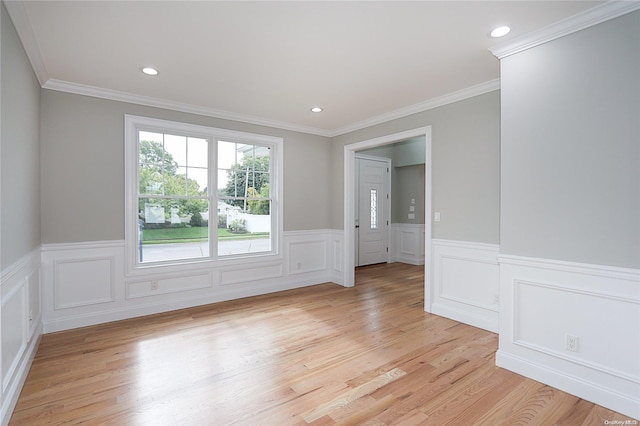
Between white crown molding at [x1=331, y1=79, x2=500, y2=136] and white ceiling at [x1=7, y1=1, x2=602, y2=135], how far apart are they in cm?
5

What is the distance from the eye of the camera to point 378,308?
4.08m

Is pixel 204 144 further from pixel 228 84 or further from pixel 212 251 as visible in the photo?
pixel 212 251

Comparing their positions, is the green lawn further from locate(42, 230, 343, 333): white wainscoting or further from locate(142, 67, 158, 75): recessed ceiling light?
locate(142, 67, 158, 75): recessed ceiling light

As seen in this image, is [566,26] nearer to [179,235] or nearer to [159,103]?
[159,103]

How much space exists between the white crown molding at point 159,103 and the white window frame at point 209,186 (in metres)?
0.19

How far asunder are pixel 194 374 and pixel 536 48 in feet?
12.2

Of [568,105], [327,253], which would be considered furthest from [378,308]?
[568,105]

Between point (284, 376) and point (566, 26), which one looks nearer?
point (566, 26)

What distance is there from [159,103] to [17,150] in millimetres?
1840

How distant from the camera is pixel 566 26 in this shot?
2.23 metres

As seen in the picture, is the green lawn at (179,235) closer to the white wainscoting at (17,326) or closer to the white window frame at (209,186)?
the white window frame at (209,186)

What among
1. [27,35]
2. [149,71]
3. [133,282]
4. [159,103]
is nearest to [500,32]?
[149,71]

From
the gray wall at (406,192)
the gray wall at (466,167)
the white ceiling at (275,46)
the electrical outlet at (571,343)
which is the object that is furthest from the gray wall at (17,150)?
the gray wall at (406,192)

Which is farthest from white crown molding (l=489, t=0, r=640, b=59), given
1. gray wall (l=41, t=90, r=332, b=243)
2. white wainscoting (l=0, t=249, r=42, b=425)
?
white wainscoting (l=0, t=249, r=42, b=425)
